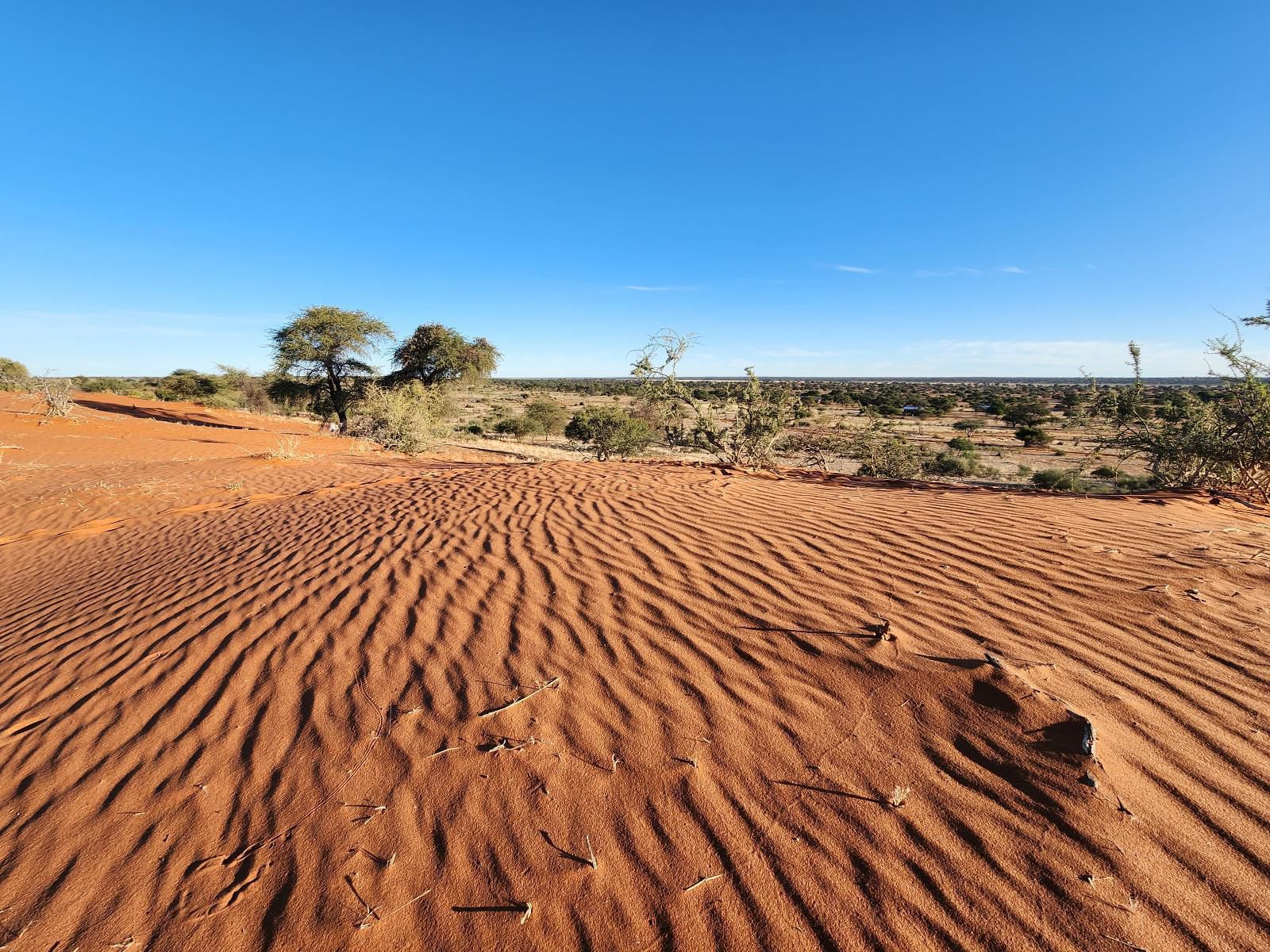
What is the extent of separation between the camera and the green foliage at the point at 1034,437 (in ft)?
72.8

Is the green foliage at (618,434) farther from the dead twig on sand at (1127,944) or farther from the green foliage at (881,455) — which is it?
the dead twig on sand at (1127,944)

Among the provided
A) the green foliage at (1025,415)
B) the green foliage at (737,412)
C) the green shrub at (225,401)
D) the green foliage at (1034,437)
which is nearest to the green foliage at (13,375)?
the green shrub at (225,401)

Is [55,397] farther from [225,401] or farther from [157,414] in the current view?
[225,401]

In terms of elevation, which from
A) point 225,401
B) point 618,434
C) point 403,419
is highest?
point 225,401

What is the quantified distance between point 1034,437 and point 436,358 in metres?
27.1

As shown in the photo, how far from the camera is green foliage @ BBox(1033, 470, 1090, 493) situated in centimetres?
1055

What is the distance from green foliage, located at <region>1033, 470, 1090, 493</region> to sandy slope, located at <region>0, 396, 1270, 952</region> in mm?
7018

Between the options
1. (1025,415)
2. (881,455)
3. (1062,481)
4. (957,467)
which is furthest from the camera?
(1025,415)

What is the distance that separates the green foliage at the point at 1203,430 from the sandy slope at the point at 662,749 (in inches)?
131

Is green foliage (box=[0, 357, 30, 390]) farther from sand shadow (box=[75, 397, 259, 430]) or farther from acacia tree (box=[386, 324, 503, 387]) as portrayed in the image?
acacia tree (box=[386, 324, 503, 387])

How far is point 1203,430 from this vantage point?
706cm

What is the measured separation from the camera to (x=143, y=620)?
387cm

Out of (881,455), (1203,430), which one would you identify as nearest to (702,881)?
(1203,430)

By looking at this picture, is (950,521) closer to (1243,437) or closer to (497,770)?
(497,770)
